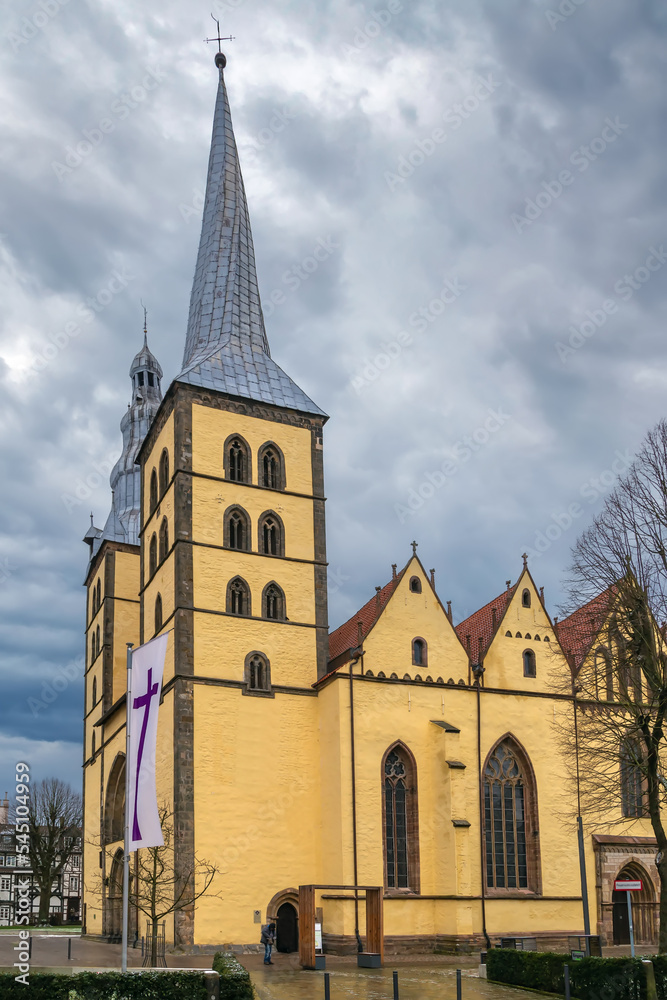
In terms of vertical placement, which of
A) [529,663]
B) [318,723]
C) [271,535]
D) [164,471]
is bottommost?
[318,723]

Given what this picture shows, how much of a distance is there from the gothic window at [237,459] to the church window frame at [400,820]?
1183 centimetres

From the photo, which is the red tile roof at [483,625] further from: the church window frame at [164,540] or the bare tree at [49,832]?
the bare tree at [49,832]

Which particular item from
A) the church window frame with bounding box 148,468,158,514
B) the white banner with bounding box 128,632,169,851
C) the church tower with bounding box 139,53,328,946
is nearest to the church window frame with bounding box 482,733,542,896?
the church tower with bounding box 139,53,328,946

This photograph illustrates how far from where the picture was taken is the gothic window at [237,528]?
129ft

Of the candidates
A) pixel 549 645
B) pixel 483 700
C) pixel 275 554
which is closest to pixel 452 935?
pixel 483 700

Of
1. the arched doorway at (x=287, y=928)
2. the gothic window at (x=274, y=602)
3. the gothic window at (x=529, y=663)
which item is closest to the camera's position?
the arched doorway at (x=287, y=928)

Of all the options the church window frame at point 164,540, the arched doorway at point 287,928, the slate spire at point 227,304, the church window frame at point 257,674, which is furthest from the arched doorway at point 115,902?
the slate spire at point 227,304

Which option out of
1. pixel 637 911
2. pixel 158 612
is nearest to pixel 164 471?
pixel 158 612

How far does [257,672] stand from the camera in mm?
37781

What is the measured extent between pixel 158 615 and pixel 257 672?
5118mm

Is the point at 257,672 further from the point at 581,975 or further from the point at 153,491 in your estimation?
the point at 581,975

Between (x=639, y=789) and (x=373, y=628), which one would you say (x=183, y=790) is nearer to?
(x=373, y=628)

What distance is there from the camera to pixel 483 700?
128ft

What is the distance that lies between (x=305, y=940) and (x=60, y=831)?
48.9 m
